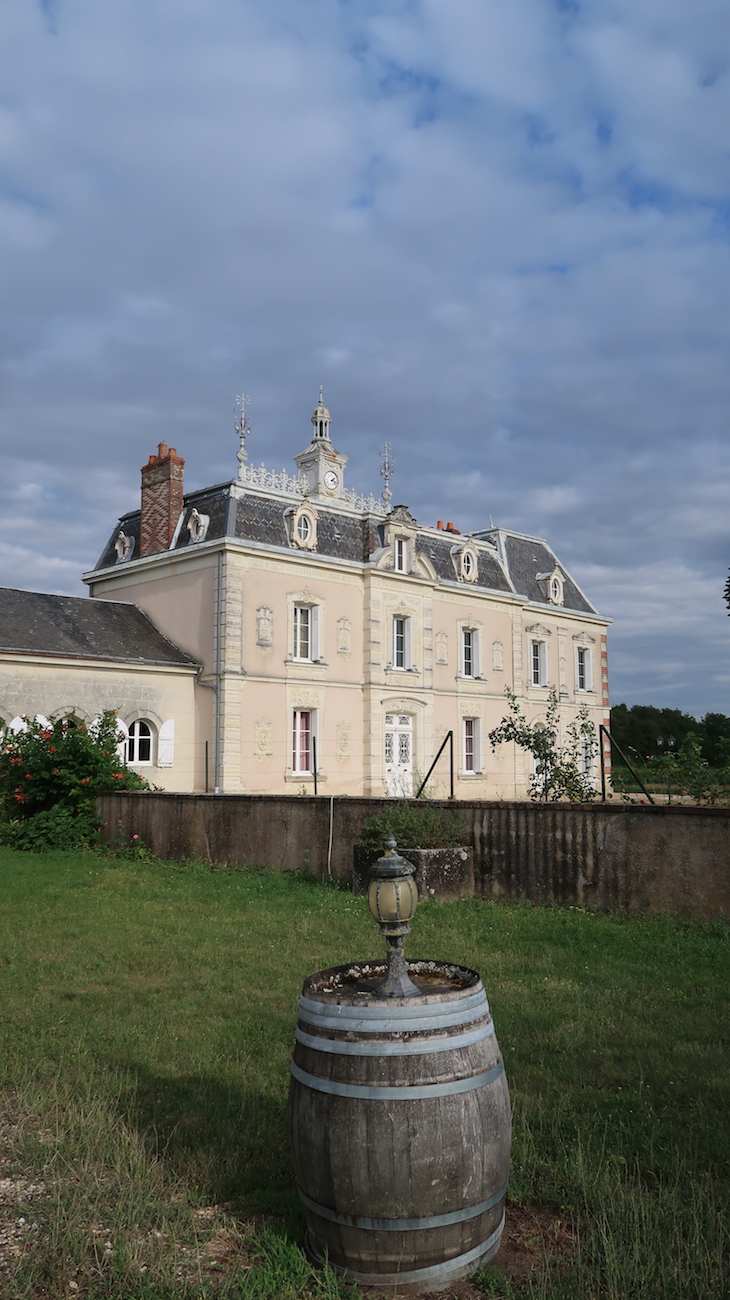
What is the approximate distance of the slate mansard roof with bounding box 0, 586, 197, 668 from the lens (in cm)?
2152

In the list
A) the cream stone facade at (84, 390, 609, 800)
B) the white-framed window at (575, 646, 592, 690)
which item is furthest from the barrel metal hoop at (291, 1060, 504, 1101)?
the white-framed window at (575, 646, 592, 690)

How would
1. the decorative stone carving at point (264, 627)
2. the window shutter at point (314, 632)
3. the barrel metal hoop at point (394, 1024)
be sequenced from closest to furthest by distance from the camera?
the barrel metal hoop at point (394, 1024), the decorative stone carving at point (264, 627), the window shutter at point (314, 632)

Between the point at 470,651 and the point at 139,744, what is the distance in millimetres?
12343

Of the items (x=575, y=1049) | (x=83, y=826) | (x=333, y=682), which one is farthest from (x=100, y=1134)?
(x=333, y=682)

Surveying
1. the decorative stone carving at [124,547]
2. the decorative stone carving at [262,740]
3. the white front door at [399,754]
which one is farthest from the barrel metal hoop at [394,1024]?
the decorative stone carving at [124,547]

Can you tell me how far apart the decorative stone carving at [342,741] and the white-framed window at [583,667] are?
12.5 metres

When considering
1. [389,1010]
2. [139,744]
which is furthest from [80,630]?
[389,1010]

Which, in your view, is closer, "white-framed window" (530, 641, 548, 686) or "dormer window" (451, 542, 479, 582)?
"dormer window" (451, 542, 479, 582)

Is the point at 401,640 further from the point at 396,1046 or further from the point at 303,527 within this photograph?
the point at 396,1046

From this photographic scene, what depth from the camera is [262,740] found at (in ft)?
80.8

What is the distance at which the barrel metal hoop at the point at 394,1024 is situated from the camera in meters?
3.37

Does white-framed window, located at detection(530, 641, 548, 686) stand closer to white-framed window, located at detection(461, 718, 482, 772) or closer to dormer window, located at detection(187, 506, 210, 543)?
white-framed window, located at detection(461, 718, 482, 772)

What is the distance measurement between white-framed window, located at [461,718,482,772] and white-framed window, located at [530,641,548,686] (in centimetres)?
406

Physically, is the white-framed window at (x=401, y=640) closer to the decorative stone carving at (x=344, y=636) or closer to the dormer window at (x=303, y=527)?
the decorative stone carving at (x=344, y=636)
